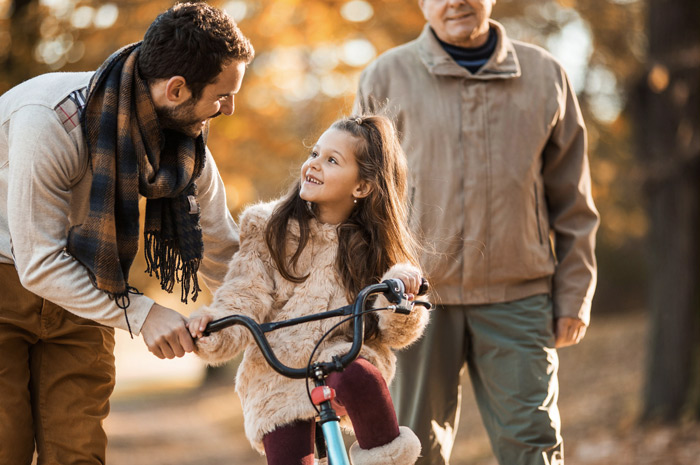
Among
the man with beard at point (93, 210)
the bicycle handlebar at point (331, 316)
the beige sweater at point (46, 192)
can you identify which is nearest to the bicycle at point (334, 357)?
the bicycle handlebar at point (331, 316)

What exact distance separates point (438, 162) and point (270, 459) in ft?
4.77

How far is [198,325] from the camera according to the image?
8.86ft

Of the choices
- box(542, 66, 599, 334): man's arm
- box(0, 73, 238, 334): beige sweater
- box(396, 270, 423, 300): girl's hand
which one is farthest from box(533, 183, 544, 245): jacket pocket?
box(0, 73, 238, 334): beige sweater

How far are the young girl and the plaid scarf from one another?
12.6 inches

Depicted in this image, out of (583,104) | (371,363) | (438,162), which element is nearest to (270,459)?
(371,363)

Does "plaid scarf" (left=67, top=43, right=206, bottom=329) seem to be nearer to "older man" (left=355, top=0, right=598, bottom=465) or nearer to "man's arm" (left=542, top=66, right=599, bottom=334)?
"older man" (left=355, top=0, right=598, bottom=465)

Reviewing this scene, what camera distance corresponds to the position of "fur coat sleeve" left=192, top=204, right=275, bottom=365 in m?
2.80

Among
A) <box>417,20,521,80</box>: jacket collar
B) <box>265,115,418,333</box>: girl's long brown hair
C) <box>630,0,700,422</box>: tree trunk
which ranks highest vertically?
<box>417,20,521,80</box>: jacket collar

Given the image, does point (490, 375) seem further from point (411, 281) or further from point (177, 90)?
point (177, 90)

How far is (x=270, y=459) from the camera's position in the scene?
287 cm

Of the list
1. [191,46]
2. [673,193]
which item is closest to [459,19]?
[191,46]

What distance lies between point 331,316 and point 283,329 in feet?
1.45

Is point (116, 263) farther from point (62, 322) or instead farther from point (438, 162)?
point (438, 162)

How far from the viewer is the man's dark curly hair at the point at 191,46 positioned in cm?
281
